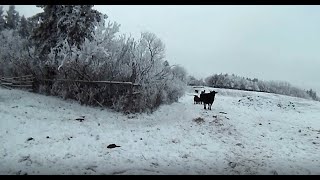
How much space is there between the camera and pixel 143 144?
1082 centimetres

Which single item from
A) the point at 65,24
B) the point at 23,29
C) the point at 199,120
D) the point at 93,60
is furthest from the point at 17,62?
the point at 23,29

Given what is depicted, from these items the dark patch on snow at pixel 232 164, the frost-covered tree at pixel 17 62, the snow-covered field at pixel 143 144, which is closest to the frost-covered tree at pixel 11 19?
the frost-covered tree at pixel 17 62

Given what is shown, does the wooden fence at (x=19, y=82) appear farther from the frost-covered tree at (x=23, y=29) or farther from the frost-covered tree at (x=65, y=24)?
the frost-covered tree at (x=23, y=29)

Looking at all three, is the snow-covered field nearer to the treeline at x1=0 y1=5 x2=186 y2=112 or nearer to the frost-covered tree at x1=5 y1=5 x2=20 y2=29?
the treeline at x1=0 y1=5 x2=186 y2=112

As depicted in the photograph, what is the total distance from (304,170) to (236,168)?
6.61 ft

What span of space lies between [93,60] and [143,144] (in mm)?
11356

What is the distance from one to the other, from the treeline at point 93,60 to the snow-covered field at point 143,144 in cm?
247

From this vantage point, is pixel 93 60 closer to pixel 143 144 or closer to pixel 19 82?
pixel 19 82

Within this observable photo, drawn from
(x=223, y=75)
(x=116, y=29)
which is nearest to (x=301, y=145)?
(x=116, y=29)

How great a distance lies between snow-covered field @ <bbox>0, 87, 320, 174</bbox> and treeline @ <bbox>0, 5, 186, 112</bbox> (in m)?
2.47

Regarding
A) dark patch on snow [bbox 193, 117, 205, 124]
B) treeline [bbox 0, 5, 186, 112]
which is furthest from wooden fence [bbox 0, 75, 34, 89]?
dark patch on snow [bbox 193, 117, 205, 124]

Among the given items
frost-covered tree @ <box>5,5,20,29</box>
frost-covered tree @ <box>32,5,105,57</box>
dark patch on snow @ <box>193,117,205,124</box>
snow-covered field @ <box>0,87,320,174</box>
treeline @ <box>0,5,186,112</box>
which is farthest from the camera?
frost-covered tree @ <box>5,5,20,29</box>

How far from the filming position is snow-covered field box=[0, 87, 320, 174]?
841cm

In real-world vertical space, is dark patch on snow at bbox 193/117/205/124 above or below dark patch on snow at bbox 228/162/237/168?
above
